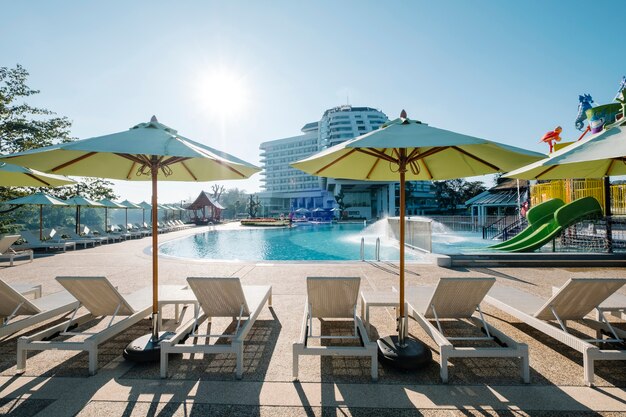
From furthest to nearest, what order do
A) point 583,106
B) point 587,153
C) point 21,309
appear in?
point 583,106 → point 21,309 → point 587,153

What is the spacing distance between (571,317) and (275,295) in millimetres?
4238

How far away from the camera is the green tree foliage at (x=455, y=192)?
50625 mm

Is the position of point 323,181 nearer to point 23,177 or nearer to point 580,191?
point 580,191

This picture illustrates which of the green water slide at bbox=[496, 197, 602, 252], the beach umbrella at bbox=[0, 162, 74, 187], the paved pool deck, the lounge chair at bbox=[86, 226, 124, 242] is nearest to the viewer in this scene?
the paved pool deck

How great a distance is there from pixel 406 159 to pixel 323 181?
5946 centimetres

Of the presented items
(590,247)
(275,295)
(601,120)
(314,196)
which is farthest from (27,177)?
(314,196)

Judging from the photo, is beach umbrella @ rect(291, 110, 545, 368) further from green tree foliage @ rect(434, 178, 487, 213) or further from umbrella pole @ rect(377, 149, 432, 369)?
green tree foliage @ rect(434, 178, 487, 213)

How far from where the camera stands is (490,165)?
11.7 feet

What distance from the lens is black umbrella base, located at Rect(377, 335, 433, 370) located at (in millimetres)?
2801

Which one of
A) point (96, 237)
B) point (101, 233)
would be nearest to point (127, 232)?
point (101, 233)

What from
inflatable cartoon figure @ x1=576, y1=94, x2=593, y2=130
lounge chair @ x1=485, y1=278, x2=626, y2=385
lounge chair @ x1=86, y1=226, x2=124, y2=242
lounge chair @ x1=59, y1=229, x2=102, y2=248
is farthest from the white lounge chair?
inflatable cartoon figure @ x1=576, y1=94, x2=593, y2=130

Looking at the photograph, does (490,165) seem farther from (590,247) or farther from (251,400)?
(590,247)

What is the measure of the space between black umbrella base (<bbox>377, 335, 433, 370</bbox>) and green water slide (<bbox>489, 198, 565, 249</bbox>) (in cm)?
998

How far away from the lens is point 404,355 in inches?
112
